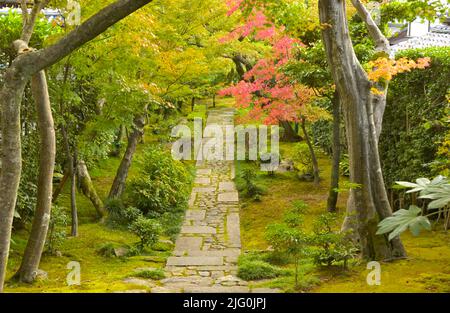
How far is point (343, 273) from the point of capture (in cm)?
655

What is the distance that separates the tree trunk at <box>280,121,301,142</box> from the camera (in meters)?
18.8

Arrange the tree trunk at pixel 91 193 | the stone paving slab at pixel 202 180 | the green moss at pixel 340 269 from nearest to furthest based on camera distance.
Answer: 1. the green moss at pixel 340 269
2. the tree trunk at pixel 91 193
3. the stone paving slab at pixel 202 180

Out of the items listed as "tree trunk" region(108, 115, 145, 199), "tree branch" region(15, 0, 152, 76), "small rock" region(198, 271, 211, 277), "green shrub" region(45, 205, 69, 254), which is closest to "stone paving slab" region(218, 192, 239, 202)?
"tree trunk" region(108, 115, 145, 199)

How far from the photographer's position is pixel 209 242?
9773 mm

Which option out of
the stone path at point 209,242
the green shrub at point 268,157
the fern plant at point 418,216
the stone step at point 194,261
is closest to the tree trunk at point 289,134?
the green shrub at point 268,157

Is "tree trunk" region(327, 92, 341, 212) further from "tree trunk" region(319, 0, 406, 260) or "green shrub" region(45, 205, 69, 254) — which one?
"green shrub" region(45, 205, 69, 254)

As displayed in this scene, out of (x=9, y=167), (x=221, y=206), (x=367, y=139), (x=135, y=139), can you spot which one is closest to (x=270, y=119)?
(x=221, y=206)

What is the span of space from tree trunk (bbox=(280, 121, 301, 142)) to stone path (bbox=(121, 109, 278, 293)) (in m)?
3.04

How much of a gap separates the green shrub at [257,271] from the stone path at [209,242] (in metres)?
0.14

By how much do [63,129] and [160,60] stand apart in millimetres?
2479

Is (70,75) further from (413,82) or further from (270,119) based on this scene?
(413,82)

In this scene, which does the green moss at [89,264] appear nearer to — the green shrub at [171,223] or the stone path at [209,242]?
the stone path at [209,242]

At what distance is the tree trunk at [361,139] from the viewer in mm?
6613

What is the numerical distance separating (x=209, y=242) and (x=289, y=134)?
9.80 metres
